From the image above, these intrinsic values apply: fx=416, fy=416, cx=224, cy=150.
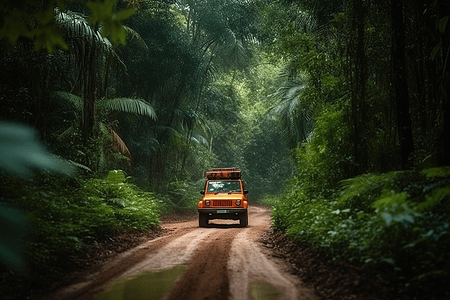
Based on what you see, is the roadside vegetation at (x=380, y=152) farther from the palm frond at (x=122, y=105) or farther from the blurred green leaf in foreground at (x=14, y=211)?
the palm frond at (x=122, y=105)

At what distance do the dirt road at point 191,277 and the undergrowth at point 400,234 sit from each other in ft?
3.14

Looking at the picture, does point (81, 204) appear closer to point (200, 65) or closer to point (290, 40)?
point (290, 40)

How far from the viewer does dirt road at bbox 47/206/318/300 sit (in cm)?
565

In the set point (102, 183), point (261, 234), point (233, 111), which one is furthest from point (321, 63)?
point (233, 111)

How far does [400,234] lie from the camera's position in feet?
18.3

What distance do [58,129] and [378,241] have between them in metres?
12.3

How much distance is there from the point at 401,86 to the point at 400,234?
438 centimetres

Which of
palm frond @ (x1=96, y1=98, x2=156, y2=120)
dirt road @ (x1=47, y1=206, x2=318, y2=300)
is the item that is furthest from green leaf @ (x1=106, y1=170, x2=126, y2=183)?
dirt road @ (x1=47, y1=206, x2=318, y2=300)

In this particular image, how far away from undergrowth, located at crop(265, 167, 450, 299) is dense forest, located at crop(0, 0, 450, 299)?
2 cm

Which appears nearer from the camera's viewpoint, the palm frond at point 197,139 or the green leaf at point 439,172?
the green leaf at point 439,172

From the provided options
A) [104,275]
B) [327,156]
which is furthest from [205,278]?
[327,156]

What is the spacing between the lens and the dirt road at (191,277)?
565 centimetres

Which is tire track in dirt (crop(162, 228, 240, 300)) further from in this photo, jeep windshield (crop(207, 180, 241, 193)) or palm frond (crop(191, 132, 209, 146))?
palm frond (crop(191, 132, 209, 146))

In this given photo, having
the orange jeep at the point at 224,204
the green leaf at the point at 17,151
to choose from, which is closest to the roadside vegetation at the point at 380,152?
the orange jeep at the point at 224,204
